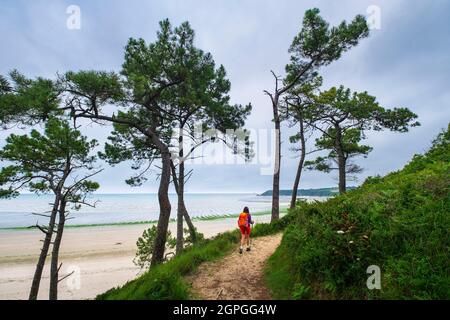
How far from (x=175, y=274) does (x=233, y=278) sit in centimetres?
159

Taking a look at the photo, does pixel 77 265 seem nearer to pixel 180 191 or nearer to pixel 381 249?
pixel 180 191

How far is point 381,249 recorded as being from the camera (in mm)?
5004

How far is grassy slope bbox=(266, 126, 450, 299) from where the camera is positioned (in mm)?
4215

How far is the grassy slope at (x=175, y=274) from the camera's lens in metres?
6.22

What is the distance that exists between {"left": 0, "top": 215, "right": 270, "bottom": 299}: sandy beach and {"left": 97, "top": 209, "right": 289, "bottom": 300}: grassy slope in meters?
12.8

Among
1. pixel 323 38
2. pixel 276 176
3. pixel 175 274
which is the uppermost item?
pixel 323 38

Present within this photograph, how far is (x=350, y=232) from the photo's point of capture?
554 centimetres

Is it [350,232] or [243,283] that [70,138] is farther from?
[350,232]

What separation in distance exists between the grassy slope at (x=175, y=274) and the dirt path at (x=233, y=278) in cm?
35

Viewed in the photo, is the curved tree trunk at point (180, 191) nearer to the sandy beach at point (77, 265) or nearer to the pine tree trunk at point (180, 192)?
the pine tree trunk at point (180, 192)

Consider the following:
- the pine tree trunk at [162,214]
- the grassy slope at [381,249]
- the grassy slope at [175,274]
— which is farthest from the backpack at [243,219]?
the pine tree trunk at [162,214]

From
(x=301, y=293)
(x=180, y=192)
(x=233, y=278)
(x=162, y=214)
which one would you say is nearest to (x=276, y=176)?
(x=180, y=192)

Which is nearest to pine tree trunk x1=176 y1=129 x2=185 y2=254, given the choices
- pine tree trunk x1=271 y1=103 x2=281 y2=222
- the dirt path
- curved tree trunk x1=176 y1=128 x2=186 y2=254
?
curved tree trunk x1=176 y1=128 x2=186 y2=254

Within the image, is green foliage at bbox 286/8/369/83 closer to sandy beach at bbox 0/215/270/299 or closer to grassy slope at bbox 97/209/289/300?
grassy slope at bbox 97/209/289/300
